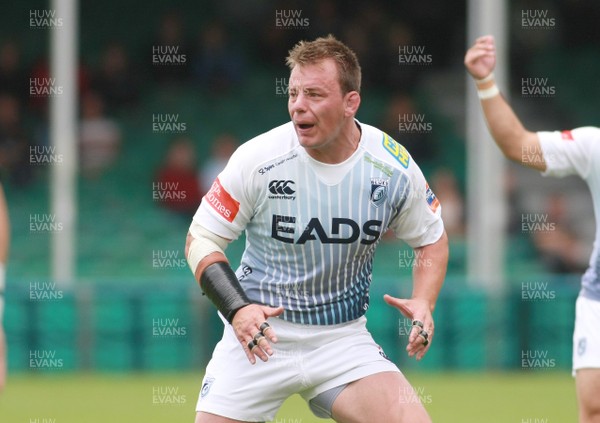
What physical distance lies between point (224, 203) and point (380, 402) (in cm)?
118

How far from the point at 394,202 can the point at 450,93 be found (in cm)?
1527

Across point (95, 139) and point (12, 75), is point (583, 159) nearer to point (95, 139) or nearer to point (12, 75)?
point (95, 139)

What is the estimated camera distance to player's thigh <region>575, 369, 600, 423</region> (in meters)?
6.73

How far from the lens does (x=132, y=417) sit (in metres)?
11.8

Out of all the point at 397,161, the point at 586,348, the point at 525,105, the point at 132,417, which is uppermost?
the point at 525,105

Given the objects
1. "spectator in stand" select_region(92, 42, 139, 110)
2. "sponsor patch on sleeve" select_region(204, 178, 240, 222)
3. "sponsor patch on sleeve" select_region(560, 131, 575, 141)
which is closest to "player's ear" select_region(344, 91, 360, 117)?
"sponsor patch on sleeve" select_region(204, 178, 240, 222)

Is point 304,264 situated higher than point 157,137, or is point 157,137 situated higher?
point 157,137

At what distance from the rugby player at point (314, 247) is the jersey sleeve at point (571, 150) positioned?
0.94 metres

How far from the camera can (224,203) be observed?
244 inches

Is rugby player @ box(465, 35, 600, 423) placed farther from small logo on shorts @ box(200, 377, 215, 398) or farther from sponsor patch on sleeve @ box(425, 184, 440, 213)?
small logo on shorts @ box(200, 377, 215, 398)

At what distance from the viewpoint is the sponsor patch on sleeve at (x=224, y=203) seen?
619 centimetres

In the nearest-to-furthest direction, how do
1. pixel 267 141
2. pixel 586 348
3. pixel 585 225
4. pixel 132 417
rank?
pixel 267 141 < pixel 586 348 < pixel 132 417 < pixel 585 225

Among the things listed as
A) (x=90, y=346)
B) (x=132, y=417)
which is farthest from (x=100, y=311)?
(x=132, y=417)

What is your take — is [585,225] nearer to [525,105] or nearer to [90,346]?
[525,105]
